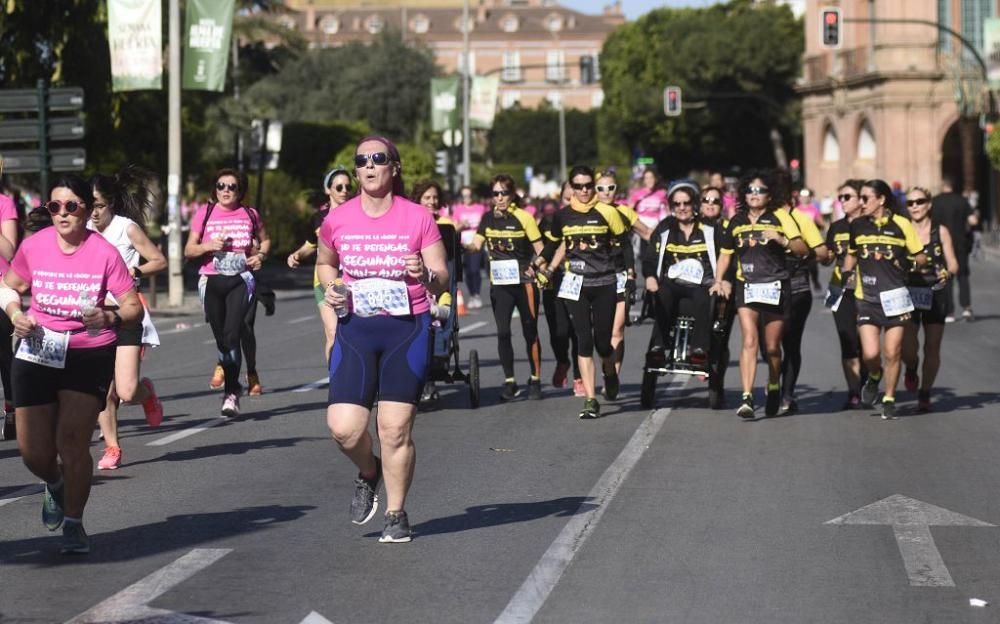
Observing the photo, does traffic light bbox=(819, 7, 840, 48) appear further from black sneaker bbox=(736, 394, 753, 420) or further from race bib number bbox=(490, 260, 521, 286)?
black sneaker bbox=(736, 394, 753, 420)

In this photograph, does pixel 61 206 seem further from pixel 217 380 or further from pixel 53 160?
pixel 53 160

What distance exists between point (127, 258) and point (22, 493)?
2.11 metres

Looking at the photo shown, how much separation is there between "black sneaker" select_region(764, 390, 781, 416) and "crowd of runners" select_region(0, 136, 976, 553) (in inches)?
0.7

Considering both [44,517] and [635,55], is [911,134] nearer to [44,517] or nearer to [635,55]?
[635,55]

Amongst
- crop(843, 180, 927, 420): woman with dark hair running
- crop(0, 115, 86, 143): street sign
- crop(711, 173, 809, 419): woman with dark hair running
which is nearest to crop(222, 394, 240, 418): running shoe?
crop(711, 173, 809, 419): woman with dark hair running

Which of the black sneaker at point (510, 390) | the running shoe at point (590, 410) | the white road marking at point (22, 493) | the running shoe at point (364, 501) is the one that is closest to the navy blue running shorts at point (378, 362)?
the running shoe at point (364, 501)

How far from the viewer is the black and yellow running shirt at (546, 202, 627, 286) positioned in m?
13.6

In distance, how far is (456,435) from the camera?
41.3ft

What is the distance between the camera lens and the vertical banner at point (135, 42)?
1056 inches

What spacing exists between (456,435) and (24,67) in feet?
68.4

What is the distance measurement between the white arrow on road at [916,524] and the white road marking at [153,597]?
2953 millimetres

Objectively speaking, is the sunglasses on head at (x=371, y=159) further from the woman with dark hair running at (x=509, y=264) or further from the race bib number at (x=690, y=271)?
the woman with dark hair running at (x=509, y=264)

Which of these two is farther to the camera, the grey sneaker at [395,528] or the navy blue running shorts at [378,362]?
the grey sneaker at [395,528]

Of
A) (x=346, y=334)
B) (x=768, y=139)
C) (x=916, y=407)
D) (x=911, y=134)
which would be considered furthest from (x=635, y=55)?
(x=346, y=334)
